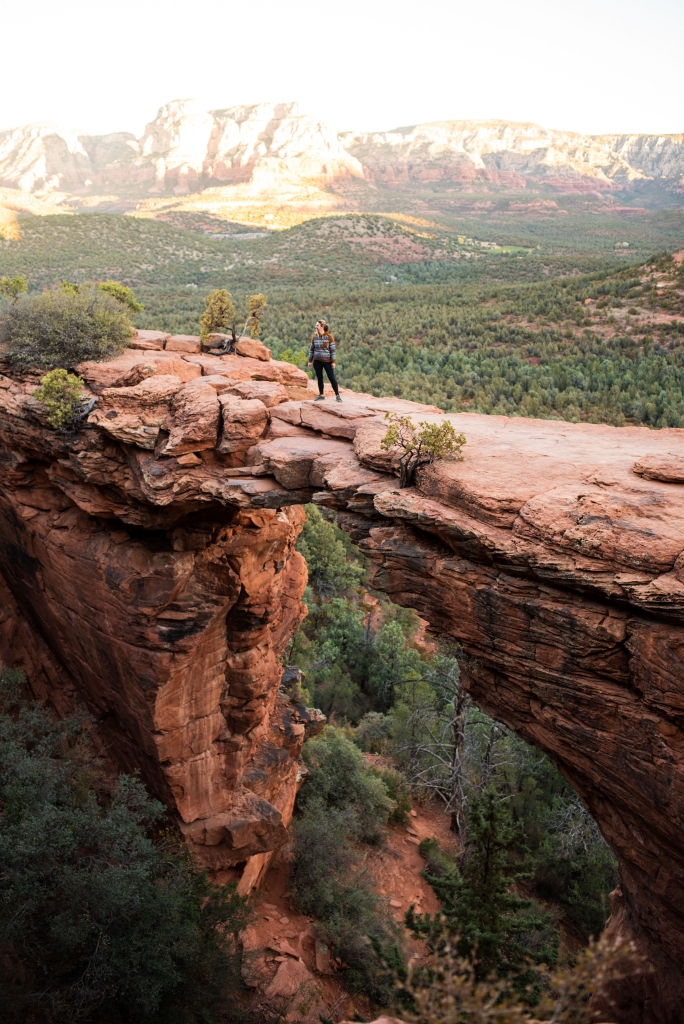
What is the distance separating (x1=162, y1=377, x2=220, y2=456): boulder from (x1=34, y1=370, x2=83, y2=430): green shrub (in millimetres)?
1952

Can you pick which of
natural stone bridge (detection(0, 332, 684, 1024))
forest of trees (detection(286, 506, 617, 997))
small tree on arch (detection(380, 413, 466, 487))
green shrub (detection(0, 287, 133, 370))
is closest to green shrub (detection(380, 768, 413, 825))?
forest of trees (detection(286, 506, 617, 997))

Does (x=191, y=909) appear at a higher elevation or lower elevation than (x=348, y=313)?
lower

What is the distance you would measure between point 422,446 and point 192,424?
4.12 metres

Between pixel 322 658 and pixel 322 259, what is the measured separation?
64.1m

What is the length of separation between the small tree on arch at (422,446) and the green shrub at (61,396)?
617 centimetres

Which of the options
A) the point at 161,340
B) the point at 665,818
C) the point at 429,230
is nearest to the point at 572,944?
the point at 665,818

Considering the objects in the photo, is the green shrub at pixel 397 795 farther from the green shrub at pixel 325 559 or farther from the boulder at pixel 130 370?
the boulder at pixel 130 370

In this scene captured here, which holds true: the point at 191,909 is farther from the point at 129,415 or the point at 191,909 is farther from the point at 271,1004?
the point at 129,415

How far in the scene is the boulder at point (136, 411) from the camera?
→ 10.1 metres

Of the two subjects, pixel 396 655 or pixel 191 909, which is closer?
pixel 191 909

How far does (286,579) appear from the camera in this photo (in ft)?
47.7

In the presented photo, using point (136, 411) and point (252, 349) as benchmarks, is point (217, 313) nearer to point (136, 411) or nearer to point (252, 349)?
point (252, 349)

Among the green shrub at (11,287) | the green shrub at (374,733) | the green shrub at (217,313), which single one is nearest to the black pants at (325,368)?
the green shrub at (217,313)

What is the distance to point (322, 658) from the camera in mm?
23672
